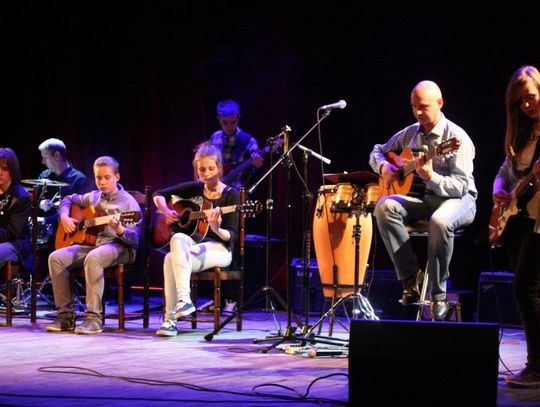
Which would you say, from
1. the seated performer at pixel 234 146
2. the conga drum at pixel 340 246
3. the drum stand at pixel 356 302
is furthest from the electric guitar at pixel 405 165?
the seated performer at pixel 234 146

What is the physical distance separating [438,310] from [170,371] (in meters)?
1.66

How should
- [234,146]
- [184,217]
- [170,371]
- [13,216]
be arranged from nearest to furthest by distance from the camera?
1. [170,371]
2. [184,217]
3. [13,216]
4. [234,146]

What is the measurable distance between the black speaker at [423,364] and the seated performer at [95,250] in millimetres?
3297

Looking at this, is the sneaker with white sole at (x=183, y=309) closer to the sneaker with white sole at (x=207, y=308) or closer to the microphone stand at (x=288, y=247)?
the microphone stand at (x=288, y=247)

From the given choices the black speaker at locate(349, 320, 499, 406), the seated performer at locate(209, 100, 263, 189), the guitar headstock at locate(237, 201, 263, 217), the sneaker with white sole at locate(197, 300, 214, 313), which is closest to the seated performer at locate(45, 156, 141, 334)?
the guitar headstock at locate(237, 201, 263, 217)

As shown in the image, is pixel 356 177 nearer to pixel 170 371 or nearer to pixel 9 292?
pixel 170 371

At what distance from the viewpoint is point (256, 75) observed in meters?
8.66

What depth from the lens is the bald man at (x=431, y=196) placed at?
5016 millimetres

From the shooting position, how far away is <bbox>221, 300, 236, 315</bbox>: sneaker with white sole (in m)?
7.68

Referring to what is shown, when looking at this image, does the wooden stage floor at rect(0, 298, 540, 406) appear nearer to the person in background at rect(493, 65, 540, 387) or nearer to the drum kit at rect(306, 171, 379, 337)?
the person in background at rect(493, 65, 540, 387)

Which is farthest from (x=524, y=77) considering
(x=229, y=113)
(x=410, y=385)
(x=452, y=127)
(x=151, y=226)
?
(x=229, y=113)

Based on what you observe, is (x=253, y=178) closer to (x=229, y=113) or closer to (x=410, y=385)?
(x=229, y=113)

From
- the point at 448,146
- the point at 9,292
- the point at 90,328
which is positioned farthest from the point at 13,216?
the point at 448,146

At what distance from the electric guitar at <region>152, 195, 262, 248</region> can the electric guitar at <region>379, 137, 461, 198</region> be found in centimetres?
105
